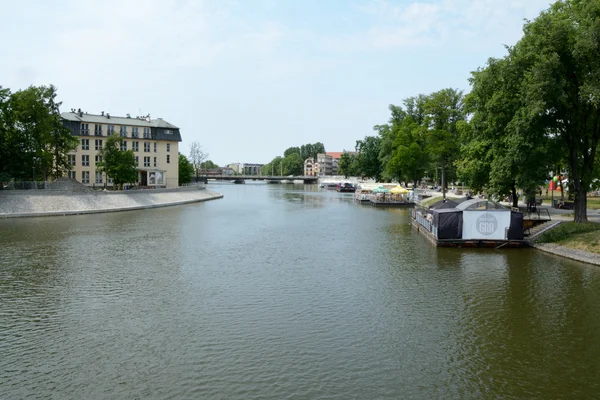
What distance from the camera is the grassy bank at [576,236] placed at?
2867 centimetres

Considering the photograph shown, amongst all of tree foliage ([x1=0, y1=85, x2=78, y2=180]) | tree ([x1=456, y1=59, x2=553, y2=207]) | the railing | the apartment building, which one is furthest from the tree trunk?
the apartment building

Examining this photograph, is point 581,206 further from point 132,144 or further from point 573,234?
point 132,144

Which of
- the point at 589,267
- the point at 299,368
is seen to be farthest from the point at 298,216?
the point at 299,368

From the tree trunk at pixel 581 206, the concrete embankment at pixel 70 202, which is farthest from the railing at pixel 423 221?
the concrete embankment at pixel 70 202

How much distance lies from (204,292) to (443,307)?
34.4 feet

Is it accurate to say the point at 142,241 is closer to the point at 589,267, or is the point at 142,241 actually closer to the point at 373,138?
the point at 589,267

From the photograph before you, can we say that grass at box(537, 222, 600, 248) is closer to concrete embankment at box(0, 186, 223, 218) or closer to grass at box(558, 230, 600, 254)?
grass at box(558, 230, 600, 254)

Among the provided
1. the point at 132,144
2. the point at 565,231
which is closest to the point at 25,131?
the point at 132,144

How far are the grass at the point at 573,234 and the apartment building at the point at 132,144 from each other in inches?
2773

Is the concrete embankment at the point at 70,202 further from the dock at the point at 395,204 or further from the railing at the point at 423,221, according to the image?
the railing at the point at 423,221

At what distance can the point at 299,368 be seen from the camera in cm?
1309

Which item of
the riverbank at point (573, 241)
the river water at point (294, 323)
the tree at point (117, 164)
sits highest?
the tree at point (117, 164)

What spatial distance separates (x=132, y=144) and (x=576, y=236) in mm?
78322

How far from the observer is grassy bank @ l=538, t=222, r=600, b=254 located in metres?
28.7
